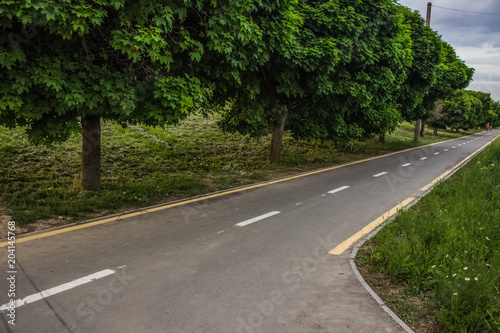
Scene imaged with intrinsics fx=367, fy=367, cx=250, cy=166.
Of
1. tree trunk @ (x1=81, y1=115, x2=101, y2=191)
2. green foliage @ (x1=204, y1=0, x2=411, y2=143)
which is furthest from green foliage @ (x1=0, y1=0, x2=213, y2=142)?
green foliage @ (x1=204, y1=0, x2=411, y2=143)

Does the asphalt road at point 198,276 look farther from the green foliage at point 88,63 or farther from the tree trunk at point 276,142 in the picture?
the tree trunk at point 276,142

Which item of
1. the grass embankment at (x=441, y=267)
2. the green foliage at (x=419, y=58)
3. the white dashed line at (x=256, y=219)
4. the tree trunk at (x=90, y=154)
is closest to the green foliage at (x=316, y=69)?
the tree trunk at (x=90, y=154)

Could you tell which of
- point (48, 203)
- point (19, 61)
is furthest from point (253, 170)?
point (19, 61)

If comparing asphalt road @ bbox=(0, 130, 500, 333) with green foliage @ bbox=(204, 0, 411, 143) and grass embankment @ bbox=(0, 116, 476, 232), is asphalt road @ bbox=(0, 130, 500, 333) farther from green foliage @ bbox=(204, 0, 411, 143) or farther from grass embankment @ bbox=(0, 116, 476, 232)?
green foliage @ bbox=(204, 0, 411, 143)

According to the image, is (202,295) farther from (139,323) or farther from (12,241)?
(12,241)

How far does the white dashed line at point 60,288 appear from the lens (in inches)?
159

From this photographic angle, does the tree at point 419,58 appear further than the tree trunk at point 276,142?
Yes

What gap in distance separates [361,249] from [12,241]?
5.79 meters

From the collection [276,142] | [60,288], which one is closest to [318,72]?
[276,142]

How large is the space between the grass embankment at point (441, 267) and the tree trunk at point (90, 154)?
6983mm

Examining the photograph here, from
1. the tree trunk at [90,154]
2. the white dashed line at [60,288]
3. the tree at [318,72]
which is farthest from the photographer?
the tree at [318,72]

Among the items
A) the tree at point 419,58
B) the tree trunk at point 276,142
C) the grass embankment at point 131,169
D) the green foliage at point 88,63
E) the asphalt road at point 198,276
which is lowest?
the asphalt road at point 198,276

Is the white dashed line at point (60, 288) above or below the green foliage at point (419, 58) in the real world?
below

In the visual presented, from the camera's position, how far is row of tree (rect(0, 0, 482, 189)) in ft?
21.2
